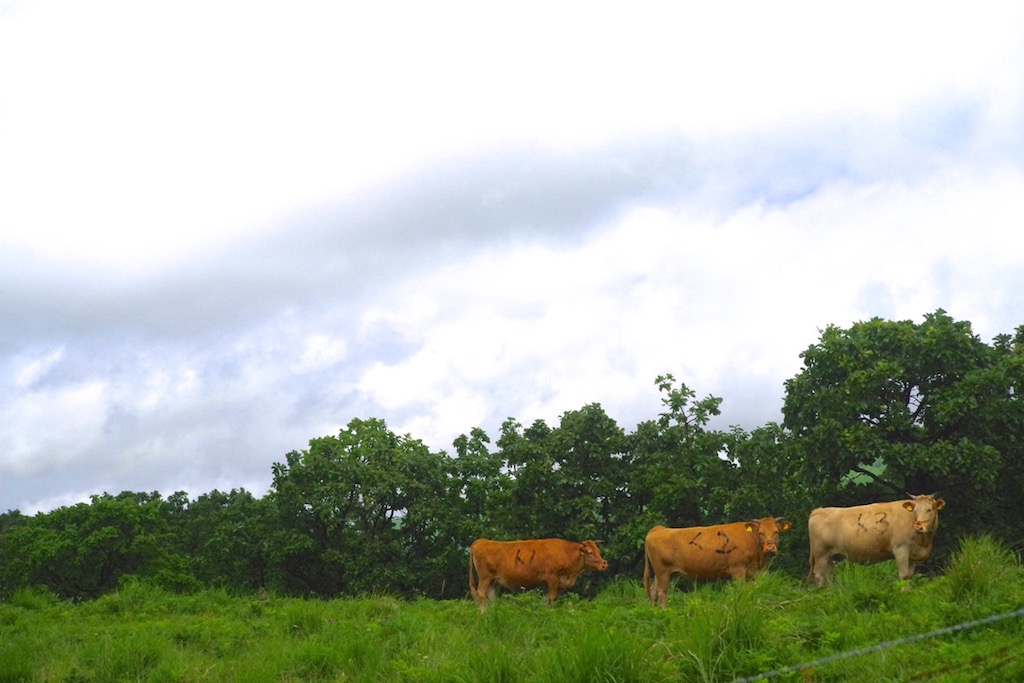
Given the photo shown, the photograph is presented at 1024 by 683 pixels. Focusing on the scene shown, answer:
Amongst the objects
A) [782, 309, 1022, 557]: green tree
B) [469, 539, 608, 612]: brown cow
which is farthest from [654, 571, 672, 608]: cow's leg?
[782, 309, 1022, 557]: green tree

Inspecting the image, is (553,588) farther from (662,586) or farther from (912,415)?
(912,415)

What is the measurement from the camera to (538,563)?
1875 centimetres

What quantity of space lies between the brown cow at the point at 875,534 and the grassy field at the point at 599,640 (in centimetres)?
49

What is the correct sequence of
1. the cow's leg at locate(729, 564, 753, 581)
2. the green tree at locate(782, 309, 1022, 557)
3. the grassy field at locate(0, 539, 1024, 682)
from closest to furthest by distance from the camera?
the grassy field at locate(0, 539, 1024, 682), the cow's leg at locate(729, 564, 753, 581), the green tree at locate(782, 309, 1022, 557)

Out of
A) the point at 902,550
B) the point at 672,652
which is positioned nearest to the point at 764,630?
the point at 672,652

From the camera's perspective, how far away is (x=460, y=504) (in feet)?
113

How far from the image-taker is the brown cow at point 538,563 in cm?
1873

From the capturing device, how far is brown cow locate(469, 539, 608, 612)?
1873 cm

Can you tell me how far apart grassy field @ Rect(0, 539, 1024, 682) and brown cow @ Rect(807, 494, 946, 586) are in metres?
0.49

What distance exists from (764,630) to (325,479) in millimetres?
29950

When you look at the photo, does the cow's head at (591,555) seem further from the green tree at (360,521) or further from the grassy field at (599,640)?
the green tree at (360,521)

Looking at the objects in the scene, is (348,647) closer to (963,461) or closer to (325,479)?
(963,461)

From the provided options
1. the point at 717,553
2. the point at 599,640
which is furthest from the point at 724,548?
the point at 599,640

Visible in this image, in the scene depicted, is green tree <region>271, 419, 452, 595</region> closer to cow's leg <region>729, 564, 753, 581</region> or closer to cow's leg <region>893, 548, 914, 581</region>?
cow's leg <region>729, 564, 753, 581</region>
